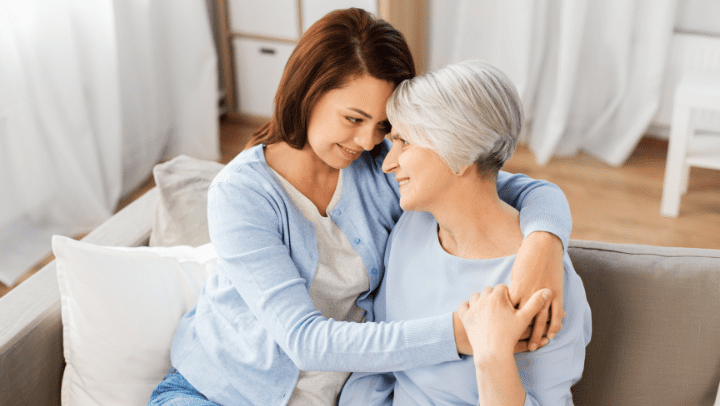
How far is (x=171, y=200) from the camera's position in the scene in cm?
160

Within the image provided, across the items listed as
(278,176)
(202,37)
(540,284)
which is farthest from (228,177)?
(202,37)

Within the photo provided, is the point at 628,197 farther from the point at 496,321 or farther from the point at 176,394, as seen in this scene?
the point at 176,394

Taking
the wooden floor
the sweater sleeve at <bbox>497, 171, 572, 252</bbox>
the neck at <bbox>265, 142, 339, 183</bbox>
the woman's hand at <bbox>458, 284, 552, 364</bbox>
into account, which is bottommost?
the wooden floor

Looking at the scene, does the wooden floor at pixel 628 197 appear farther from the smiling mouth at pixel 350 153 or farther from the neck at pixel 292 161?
the smiling mouth at pixel 350 153

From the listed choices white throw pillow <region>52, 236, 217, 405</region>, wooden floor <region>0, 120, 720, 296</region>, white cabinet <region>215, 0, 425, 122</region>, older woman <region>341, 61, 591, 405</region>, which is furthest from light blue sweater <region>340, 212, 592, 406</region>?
white cabinet <region>215, 0, 425, 122</region>

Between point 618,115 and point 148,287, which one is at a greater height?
point 148,287

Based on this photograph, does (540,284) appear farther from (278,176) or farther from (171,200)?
(171,200)

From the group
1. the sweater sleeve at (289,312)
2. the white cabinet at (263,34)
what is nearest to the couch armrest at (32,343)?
the sweater sleeve at (289,312)

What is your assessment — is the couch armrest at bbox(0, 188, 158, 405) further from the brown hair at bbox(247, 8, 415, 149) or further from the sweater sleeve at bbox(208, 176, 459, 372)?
the brown hair at bbox(247, 8, 415, 149)

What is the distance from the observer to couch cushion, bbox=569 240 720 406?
4.19 ft

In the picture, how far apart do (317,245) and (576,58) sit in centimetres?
249

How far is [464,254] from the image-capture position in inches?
48.4

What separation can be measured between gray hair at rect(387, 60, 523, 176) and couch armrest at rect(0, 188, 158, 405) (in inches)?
30.1

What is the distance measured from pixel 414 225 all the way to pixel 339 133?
0.24 m
